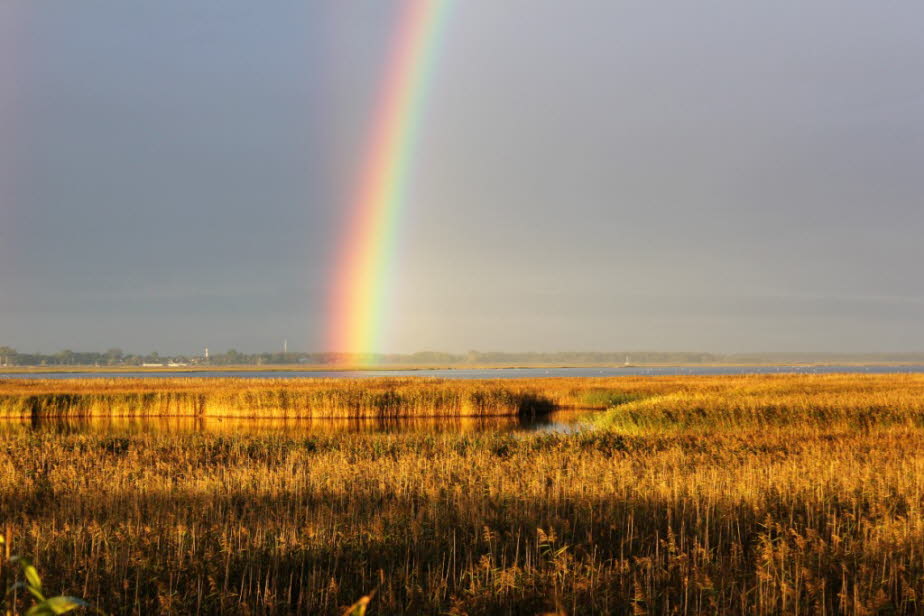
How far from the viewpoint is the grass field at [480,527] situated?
6152 mm

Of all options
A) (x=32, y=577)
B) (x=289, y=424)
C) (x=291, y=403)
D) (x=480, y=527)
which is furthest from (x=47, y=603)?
(x=291, y=403)

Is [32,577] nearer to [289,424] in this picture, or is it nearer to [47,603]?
[47,603]

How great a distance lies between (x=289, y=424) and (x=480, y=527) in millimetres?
29715

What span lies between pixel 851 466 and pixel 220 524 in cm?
1152

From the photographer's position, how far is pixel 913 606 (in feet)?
20.6

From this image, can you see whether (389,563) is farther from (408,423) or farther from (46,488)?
(408,423)

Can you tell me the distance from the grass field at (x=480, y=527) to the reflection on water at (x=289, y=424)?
43.1 feet

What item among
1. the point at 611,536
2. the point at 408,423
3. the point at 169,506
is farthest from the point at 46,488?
the point at 408,423

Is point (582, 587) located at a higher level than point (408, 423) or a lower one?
higher

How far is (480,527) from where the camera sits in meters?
8.40

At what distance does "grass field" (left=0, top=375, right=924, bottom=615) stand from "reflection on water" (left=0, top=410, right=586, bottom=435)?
43.1 feet

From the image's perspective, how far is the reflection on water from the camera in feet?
105

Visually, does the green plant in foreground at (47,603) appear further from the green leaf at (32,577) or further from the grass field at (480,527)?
the grass field at (480,527)

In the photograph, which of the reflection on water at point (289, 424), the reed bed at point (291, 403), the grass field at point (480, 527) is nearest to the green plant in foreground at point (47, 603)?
the grass field at point (480, 527)
